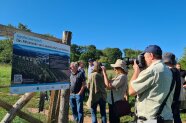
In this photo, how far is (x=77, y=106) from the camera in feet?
29.8

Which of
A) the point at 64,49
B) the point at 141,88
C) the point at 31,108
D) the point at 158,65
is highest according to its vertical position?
the point at 64,49

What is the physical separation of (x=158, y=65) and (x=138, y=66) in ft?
1.38

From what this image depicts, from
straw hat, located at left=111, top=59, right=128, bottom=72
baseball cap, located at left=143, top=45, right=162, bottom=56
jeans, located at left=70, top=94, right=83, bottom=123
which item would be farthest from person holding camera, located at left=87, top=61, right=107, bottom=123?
baseball cap, located at left=143, top=45, right=162, bottom=56

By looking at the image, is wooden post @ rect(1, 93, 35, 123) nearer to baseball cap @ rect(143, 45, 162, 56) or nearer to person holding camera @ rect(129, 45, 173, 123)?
person holding camera @ rect(129, 45, 173, 123)

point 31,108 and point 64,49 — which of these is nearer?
point 64,49

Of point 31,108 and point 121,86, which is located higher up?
point 121,86

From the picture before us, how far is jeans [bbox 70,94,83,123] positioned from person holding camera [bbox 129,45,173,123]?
168 inches

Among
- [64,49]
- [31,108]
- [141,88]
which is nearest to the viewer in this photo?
[141,88]

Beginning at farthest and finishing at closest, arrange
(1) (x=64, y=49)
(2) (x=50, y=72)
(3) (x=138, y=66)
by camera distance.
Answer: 1. (1) (x=64, y=49)
2. (2) (x=50, y=72)
3. (3) (x=138, y=66)

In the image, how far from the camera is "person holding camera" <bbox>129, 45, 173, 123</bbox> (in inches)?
184

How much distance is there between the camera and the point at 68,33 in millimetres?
6965

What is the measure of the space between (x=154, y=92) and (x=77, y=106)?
4.59 m

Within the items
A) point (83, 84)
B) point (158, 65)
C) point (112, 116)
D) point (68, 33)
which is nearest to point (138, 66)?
point (158, 65)

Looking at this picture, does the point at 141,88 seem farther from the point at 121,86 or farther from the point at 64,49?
the point at 121,86
